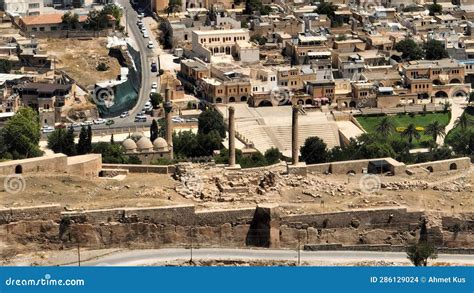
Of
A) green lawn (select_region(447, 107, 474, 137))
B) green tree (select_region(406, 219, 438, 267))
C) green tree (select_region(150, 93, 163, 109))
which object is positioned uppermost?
green tree (select_region(406, 219, 438, 267))

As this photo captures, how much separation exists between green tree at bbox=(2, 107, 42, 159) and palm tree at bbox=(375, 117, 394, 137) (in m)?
11.5

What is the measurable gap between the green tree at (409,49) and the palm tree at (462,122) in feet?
26.2

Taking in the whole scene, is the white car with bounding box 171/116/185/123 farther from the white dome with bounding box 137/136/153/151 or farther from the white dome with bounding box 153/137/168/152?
the white dome with bounding box 153/137/168/152

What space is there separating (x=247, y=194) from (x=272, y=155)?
13234 mm

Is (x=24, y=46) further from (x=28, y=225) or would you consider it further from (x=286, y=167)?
(x=28, y=225)

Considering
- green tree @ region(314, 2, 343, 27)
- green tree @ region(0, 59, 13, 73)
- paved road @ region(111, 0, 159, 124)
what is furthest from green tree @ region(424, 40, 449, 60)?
green tree @ region(0, 59, 13, 73)

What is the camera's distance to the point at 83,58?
59.0 meters

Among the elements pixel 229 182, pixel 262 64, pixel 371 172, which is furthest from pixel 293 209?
pixel 262 64

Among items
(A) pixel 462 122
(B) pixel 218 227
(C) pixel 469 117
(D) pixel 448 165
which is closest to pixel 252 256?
(B) pixel 218 227

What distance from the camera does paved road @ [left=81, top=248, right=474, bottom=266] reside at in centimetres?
2842

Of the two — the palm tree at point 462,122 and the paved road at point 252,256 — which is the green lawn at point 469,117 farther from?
the paved road at point 252,256

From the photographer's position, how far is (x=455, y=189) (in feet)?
108

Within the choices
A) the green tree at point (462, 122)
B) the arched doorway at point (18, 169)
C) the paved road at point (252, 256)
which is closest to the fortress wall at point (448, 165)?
the paved road at point (252, 256)

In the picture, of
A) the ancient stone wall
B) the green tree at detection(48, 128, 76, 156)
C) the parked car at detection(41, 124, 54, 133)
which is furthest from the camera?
the parked car at detection(41, 124, 54, 133)
